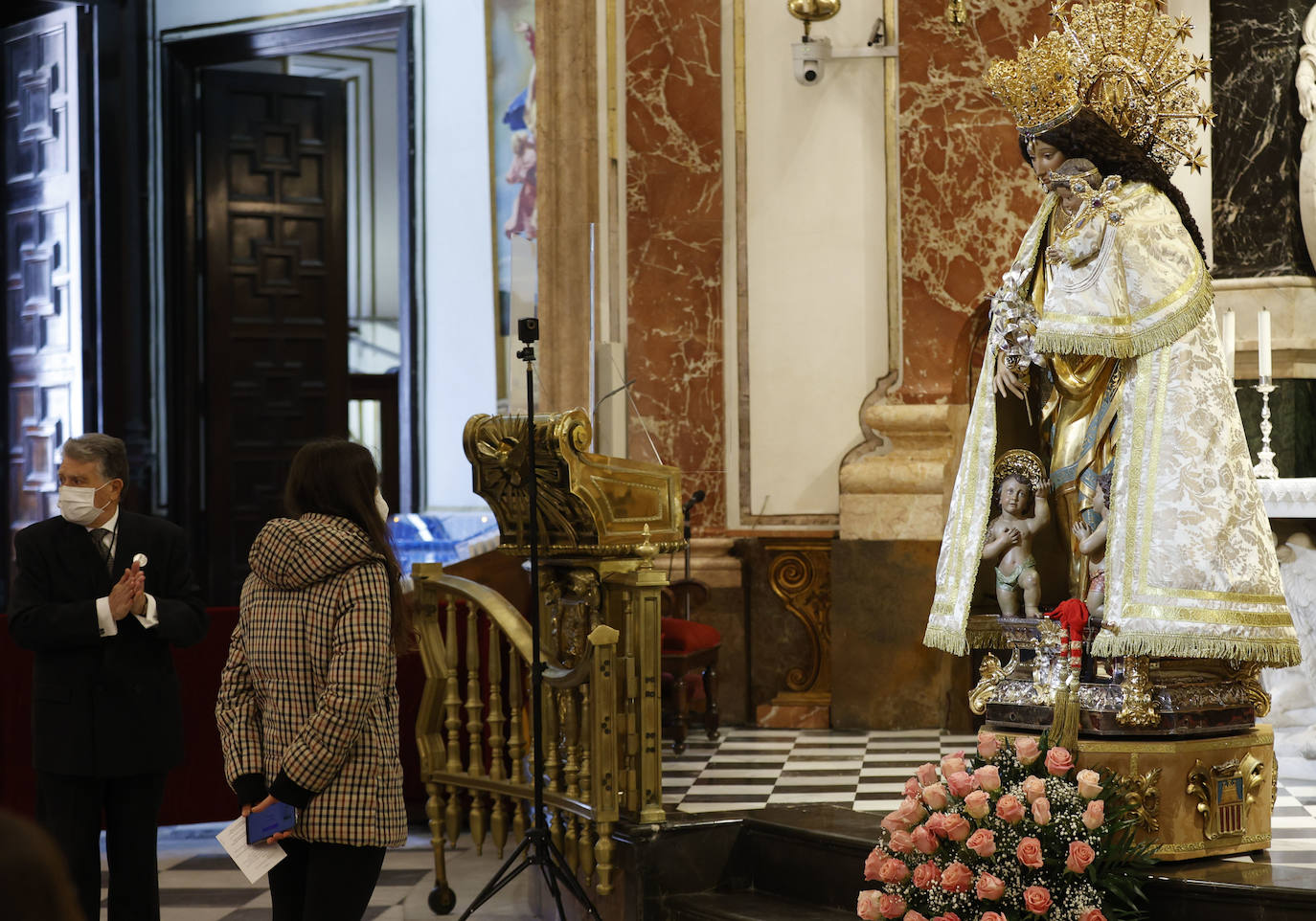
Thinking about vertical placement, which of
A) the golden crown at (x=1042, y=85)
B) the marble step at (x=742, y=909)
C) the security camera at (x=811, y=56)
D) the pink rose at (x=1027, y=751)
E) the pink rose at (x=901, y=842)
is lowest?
the marble step at (x=742, y=909)

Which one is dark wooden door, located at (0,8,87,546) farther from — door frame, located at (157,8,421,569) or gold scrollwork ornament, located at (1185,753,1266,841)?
gold scrollwork ornament, located at (1185,753,1266,841)

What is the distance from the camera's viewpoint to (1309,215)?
→ 22.6 feet

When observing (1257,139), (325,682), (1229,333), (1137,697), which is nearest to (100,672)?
(325,682)

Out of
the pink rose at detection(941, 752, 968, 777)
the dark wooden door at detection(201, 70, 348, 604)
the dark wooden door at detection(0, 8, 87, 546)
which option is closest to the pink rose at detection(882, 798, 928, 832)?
the pink rose at detection(941, 752, 968, 777)

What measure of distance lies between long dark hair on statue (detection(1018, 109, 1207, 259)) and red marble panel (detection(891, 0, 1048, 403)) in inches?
120

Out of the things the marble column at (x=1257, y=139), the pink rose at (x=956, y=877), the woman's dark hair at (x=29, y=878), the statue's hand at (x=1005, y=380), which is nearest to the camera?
the woman's dark hair at (x=29, y=878)

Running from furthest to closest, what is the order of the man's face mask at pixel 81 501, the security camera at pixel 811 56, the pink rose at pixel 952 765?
the security camera at pixel 811 56
the man's face mask at pixel 81 501
the pink rose at pixel 952 765

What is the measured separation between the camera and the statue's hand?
4285 millimetres

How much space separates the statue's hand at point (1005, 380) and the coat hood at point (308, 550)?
1883mm

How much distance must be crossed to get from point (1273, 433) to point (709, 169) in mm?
2871

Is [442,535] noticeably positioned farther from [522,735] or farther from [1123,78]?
[1123,78]

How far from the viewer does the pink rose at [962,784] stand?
12.3ft

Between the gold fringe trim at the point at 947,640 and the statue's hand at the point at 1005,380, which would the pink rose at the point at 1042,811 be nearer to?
the gold fringe trim at the point at 947,640

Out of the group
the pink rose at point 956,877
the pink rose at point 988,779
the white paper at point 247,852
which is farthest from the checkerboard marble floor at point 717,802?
the white paper at point 247,852
